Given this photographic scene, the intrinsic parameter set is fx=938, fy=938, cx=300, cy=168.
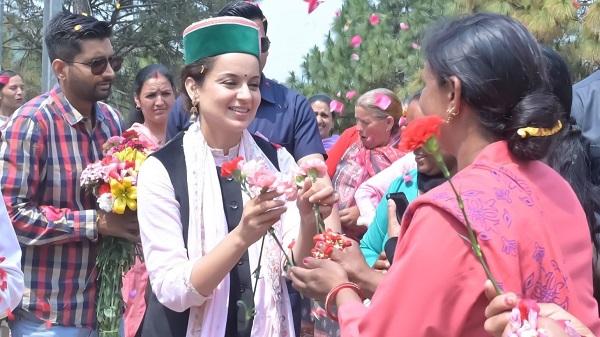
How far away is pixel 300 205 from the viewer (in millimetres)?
3230

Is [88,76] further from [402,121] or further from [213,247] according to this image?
[402,121]

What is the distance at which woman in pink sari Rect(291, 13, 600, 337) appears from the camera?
2152mm

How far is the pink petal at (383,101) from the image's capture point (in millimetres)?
6453

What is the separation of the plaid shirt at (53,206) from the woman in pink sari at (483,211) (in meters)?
2.18

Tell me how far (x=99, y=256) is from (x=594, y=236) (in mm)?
2381

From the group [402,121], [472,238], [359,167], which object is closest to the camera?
[472,238]

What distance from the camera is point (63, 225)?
4.38 meters

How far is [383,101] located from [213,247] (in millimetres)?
3284

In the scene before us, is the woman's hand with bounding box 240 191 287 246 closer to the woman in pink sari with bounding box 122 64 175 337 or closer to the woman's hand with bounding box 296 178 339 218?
the woman's hand with bounding box 296 178 339 218

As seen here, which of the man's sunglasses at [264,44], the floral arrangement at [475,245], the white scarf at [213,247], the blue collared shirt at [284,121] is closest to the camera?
the floral arrangement at [475,245]

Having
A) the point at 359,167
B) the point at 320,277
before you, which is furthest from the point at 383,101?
the point at 320,277

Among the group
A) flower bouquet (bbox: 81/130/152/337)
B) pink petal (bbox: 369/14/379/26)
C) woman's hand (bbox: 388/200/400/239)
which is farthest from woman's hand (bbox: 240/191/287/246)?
pink petal (bbox: 369/14/379/26)

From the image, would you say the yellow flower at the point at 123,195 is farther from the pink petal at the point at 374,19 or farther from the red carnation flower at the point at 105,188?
the pink petal at the point at 374,19

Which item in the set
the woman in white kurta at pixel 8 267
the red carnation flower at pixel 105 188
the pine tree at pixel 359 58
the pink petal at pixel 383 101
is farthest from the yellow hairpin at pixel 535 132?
the pine tree at pixel 359 58
